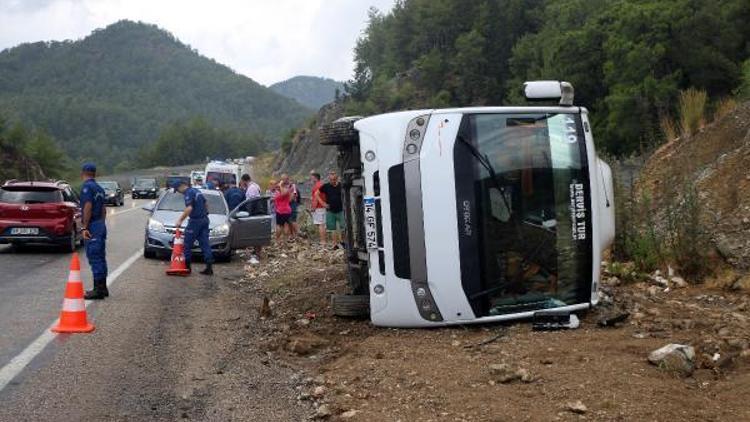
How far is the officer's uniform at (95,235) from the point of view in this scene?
1098cm

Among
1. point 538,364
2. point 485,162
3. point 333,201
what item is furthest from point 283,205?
point 538,364

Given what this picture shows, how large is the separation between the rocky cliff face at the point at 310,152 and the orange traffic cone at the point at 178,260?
54135 mm

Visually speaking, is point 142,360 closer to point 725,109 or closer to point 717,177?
point 717,177

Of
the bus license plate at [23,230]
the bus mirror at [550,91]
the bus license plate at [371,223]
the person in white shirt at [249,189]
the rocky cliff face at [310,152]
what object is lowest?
the bus license plate at [23,230]

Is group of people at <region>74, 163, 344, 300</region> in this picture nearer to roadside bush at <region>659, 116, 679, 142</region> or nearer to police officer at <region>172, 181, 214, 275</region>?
police officer at <region>172, 181, 214, 275</region>

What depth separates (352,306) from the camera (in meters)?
8.96

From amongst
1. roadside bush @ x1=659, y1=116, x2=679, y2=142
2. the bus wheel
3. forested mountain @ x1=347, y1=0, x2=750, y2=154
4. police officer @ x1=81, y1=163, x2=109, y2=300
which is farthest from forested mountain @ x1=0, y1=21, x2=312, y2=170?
the bus wheel

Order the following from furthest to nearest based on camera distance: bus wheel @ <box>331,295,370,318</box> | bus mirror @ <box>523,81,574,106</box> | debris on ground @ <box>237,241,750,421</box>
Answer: bus wheel @ <box>331,295,370,318</box> → bus mirror @ <box>523,81,574,106</box> → debris on ground @ <box>237,241,750,421</box>

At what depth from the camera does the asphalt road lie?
6133mm

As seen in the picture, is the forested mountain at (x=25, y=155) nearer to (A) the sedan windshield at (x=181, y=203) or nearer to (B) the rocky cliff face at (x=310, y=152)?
(B) the rocky cliff face at (x=310, y=152)

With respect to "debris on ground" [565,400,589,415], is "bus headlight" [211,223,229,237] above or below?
above

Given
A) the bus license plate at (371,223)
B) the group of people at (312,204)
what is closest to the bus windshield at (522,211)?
the bus license plate at (371,223)

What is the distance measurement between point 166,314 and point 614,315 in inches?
207

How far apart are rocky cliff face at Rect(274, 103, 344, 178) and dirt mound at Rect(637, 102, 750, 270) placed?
173ft
